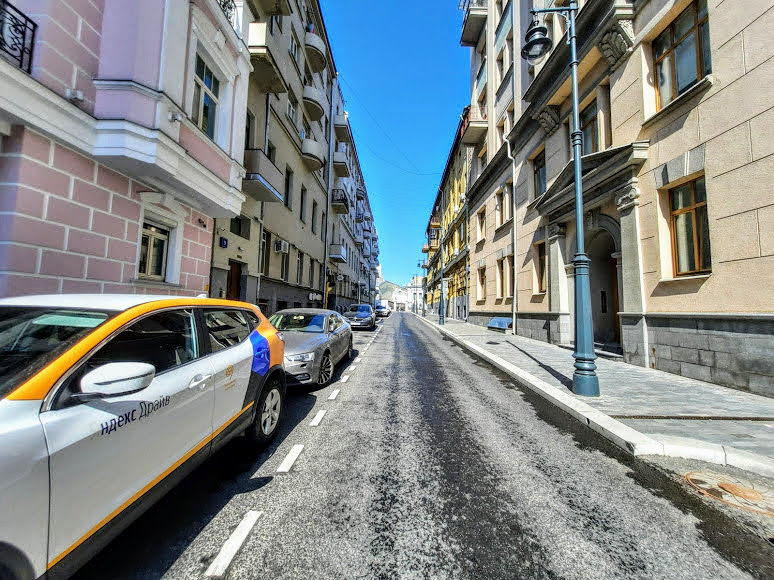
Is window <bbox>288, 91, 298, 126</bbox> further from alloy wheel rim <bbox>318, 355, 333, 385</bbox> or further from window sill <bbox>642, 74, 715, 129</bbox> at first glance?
window sill <bbox>642, 74, 715, 129</bbox>

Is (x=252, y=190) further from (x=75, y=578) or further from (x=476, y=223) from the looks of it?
(x=476, y=223)

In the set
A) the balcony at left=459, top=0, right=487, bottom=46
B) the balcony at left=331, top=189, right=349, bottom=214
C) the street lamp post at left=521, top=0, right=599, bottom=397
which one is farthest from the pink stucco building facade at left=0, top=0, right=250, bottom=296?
the balcony at left=459, top=0, right=487, bottom=46

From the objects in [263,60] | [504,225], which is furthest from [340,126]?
[504,225]

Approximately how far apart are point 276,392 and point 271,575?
2.20 metres

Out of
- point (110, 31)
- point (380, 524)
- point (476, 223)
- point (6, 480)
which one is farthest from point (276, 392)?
point (476, 223)

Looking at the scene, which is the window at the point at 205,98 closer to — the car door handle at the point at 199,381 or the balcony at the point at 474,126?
the car door handle at the point at 199,381

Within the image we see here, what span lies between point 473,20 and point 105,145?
81.0 feet

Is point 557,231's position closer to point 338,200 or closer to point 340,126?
point 338,200

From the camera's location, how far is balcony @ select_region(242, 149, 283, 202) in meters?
11.3

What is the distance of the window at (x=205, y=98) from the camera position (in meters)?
8.10

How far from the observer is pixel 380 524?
98.4 inches

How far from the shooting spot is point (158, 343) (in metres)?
2.59

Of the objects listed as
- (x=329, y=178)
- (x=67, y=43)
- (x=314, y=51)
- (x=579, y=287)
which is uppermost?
(x=314, y=51)

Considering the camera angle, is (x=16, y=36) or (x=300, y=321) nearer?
(x=16, y=36)
